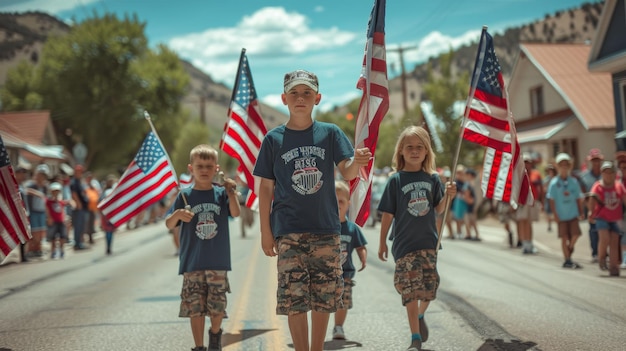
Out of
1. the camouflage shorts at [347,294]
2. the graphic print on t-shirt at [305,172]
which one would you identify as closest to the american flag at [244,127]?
the camouflage shorts at [347,294]

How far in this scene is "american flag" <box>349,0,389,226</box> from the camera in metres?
5.84

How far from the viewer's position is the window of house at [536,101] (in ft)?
109

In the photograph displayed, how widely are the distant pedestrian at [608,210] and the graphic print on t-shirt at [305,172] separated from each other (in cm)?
761

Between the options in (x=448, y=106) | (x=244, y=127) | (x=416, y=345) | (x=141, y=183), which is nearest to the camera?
(x=416, y=345)

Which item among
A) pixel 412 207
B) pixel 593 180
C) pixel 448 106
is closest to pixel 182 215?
pixel 412 207

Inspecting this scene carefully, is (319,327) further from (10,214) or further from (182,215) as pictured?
(10,214)

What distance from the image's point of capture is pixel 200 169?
6012 millimetres

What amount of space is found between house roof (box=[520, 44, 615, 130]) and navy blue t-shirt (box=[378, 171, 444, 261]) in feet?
77.1

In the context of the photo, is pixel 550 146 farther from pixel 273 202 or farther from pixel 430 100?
pixel 273 202

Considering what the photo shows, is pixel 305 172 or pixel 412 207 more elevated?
pixel 305 172

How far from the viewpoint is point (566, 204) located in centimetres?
1211

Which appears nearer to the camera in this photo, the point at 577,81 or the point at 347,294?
the point at 347,294

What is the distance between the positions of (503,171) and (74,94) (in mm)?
46744

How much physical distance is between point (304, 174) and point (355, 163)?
36 cm
